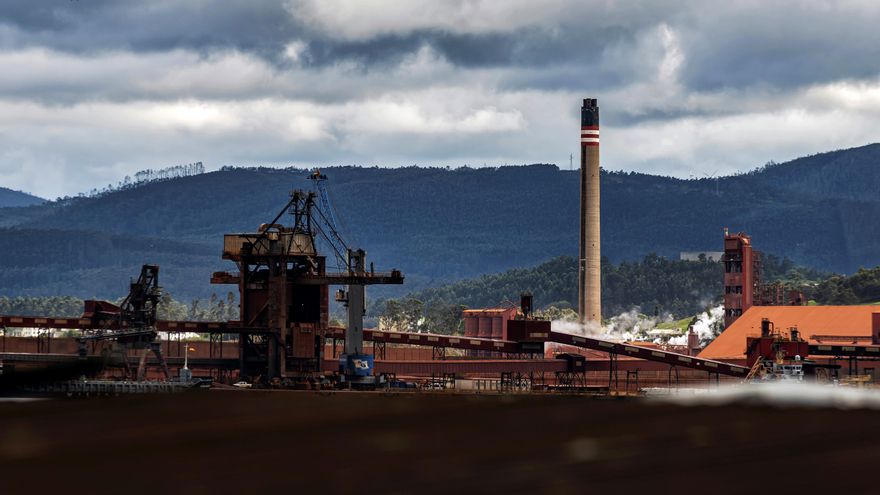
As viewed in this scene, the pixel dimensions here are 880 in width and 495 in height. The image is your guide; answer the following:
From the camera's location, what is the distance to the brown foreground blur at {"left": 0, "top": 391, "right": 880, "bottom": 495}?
79.6 metres

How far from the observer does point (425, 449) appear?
317 ft

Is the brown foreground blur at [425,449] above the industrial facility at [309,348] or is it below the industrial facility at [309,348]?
below

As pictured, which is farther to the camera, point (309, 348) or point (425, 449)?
point (309, 348)

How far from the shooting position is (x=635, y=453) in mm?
95875

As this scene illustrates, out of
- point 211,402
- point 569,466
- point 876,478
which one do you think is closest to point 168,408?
point 211,402

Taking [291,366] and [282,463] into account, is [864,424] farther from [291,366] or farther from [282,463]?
[291,366]

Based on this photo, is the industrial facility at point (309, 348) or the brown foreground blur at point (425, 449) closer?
the brown foreground blur at point (425, 449)

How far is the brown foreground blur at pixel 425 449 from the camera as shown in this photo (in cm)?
7962

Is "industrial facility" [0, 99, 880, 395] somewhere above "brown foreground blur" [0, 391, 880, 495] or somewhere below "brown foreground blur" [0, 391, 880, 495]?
above

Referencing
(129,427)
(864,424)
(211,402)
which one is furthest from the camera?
(211,402)

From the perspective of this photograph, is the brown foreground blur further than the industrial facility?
No

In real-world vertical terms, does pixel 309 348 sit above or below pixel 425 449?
above

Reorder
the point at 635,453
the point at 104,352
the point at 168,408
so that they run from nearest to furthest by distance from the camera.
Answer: the point at 635,453
the point at 168,408
the point at 104,352

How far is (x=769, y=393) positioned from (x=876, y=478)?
267 feet
